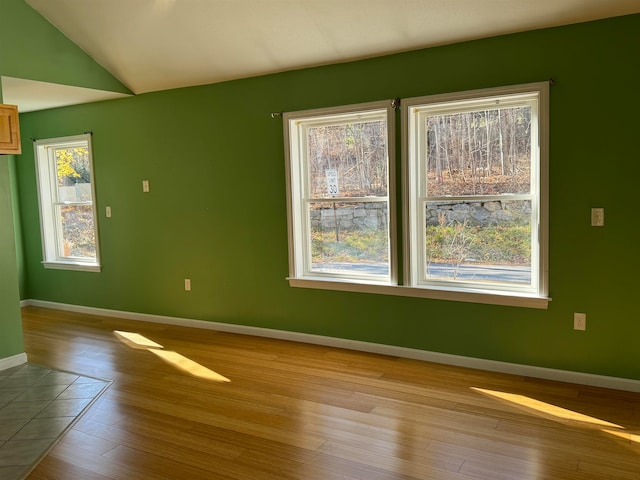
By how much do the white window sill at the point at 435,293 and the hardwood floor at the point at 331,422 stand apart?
510 millimetres

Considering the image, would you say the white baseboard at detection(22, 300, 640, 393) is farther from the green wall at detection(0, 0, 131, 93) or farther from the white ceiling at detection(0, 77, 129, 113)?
the green wall at detection(0, 0, 131, 93)

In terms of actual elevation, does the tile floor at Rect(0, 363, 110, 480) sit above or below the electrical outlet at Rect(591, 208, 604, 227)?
below

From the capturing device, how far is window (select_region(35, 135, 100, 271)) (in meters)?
5.89

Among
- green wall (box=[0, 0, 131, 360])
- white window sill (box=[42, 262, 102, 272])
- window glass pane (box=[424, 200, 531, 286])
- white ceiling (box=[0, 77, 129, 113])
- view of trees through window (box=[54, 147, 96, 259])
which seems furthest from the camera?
view of trees through window (box=[54, 147, 96, 259])

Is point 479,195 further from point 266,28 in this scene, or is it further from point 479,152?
point 266,28

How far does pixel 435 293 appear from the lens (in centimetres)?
390

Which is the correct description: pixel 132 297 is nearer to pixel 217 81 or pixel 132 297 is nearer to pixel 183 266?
pixel 183 266

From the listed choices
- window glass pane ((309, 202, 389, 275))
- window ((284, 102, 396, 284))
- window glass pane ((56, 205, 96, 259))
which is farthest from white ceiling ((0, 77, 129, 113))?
window glass pane ((309, 202, 389, 275))

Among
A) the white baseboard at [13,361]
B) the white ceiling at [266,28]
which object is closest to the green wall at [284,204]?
the white ceiling at [266,28]

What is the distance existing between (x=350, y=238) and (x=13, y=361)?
287cm

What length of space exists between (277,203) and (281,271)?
601 mm

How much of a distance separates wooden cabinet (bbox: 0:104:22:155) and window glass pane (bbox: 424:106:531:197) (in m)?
3.05

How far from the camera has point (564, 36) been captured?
10.8 ft

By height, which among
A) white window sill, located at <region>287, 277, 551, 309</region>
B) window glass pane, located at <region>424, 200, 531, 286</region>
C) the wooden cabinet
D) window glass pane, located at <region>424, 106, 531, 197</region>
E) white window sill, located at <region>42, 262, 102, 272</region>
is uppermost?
the wooden cabinet
